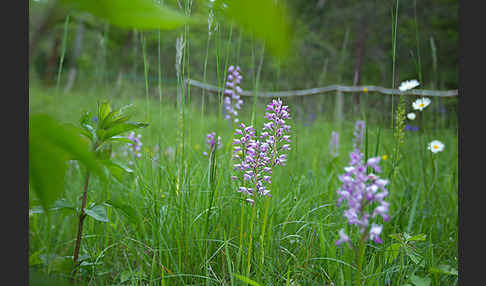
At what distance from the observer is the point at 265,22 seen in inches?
9.0

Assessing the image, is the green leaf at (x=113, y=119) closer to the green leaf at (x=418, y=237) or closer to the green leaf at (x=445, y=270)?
the green leaf at (x=418, y=237)

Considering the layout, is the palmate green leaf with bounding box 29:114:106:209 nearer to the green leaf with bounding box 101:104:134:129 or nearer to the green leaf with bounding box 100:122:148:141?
the green leaf with bounding box 100:122:148:141

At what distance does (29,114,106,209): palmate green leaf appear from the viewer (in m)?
0.30

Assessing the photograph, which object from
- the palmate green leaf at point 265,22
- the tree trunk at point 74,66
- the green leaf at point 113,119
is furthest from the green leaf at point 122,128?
the tree trunk at point 74,66

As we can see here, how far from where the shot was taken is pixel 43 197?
1.02 ft

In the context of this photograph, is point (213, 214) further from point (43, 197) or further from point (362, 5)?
point (362, 5)

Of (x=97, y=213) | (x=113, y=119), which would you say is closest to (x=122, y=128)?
(x=113, y=119)

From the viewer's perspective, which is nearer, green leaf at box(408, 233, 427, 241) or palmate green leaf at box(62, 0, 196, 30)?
palmate green leaf at box(62, 0, 196, 30)

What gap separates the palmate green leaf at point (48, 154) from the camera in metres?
0.30

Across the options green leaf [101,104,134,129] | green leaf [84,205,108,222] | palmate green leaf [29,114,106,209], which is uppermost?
green leaf [101,104,134,129]

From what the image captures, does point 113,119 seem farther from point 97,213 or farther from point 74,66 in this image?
point 74,66

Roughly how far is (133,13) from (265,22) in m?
0.14

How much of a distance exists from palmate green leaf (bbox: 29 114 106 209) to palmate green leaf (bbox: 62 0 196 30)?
0.11 metres

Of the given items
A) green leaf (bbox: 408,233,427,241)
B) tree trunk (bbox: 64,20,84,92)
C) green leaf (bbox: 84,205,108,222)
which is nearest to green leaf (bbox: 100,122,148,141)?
green leaf (bbox: 84,205,108,222)
